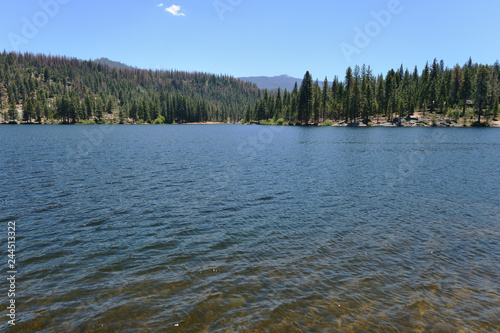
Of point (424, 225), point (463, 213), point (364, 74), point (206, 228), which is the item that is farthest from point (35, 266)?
point (364, 74)

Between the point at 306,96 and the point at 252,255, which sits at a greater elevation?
the point at 306,96

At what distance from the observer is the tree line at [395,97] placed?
14388cm

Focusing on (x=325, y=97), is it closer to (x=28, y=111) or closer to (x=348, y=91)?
(x=348, y=91)

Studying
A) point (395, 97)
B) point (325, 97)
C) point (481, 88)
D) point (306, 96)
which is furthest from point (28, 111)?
point (481, 88)

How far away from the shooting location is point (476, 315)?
357 inches

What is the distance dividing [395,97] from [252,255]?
6594 inches

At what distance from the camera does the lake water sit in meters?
9.02

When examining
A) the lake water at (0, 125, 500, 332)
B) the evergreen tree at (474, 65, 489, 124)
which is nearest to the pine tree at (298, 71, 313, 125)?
the evergreen tree at (474, 65, 489, 124)

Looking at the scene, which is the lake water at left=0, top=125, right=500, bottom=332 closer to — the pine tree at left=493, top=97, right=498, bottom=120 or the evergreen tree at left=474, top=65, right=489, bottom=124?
the evergreen tree at left=474, top=65, right=489, bottom=124

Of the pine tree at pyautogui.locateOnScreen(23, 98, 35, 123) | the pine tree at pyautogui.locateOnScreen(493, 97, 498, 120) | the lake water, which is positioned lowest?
the lake water

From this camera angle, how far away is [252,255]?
13211 millimetres

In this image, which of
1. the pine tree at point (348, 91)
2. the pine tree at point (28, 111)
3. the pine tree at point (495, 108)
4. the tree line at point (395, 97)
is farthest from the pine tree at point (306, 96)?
the pine tree at point (28, 111)

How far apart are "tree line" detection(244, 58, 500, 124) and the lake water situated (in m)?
137

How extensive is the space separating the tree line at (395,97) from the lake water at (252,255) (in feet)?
450
